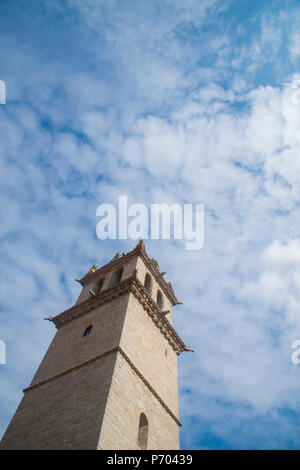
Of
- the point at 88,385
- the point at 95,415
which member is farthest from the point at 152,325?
the point at 95,415

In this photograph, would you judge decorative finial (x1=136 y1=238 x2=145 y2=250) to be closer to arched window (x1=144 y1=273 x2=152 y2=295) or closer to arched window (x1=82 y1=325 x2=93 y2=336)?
arched window (x1=144 y1=273 x2=152 y2=295)

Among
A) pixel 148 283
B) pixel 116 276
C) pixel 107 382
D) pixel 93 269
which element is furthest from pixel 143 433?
pixel 93 269

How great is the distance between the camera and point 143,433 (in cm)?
1450

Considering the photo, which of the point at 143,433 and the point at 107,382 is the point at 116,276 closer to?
the point at 107,382

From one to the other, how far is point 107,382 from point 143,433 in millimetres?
3105

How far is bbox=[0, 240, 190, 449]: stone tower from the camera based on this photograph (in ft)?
41.7

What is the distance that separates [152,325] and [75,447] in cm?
935

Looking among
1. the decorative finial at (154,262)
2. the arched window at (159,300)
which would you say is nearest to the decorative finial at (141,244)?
the decorative finial at (154,262)

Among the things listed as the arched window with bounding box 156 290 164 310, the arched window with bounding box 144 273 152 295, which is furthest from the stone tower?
the arched window with bounding box 156 290 164 310

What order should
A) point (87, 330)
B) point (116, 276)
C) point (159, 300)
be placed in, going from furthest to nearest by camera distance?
point (159, 300) < point (116, 276) < point (87, 330)

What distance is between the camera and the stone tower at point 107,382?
500 inches

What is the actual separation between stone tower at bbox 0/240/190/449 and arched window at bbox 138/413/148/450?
0.11 feet

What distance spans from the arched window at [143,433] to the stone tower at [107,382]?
0.11 feet
